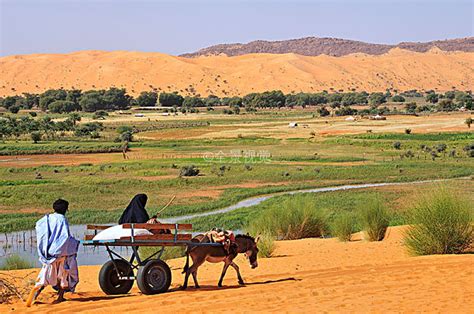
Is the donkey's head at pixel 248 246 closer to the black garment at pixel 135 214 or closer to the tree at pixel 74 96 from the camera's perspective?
the black garment at pixel 135 214

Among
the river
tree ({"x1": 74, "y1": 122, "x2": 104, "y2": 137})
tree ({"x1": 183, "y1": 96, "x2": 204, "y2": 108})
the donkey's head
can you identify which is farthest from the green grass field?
tree ({"x1": 183, "y1": 96, "x2": 204, "y2": 108})

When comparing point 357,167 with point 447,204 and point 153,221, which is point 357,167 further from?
point 153,221

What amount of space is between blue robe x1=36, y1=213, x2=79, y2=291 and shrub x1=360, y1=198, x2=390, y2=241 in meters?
12.0

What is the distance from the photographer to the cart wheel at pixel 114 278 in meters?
12.6

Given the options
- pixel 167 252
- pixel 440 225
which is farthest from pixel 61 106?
pixel 440 225

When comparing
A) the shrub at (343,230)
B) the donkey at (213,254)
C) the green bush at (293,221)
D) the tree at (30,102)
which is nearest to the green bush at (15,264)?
the green bush at (293,221)

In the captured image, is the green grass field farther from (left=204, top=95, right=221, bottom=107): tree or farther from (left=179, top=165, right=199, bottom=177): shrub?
(left=204, top=95, right=221, bottom=107): tree

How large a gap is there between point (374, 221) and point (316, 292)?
393 inches

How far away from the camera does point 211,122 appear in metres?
106

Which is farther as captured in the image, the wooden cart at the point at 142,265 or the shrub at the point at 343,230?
the shrub at the point at 343,230

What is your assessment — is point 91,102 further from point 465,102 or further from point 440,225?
point 440,225

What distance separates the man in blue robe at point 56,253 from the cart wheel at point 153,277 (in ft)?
3.47

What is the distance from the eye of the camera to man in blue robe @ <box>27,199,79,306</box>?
11547 millimetres

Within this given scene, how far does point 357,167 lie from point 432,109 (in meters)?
73.6
